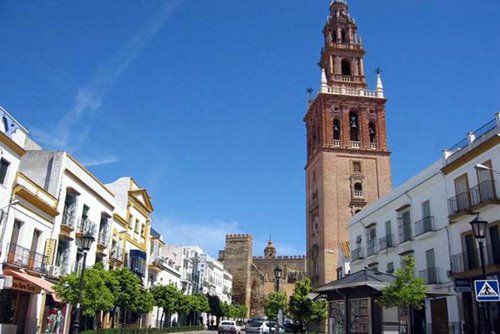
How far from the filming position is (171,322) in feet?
175

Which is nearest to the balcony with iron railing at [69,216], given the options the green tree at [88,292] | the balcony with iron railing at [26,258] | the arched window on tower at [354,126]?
the balcony with iron railing at [26,258]

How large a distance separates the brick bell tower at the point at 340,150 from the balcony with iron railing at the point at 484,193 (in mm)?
27921

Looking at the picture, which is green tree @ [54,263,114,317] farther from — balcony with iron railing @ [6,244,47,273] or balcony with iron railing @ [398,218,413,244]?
balcony with iron railing @ [398,218,413,244]

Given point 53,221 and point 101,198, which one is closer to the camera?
point 53,221

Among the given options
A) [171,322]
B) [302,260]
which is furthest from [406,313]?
[302,260]

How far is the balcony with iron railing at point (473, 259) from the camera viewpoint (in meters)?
21.6

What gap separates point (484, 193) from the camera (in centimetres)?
2258

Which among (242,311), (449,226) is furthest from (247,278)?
(449,226)

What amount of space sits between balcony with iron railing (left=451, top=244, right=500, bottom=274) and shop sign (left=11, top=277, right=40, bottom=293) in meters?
20.5

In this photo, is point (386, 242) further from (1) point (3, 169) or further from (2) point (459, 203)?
(1) point (3, 169)

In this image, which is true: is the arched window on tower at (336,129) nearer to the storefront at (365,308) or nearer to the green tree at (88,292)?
the storefront at (365,308)

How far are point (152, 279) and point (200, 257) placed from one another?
2835 centimetres

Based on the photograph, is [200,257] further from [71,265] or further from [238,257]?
[71,265]

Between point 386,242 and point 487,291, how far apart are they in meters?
18.6
